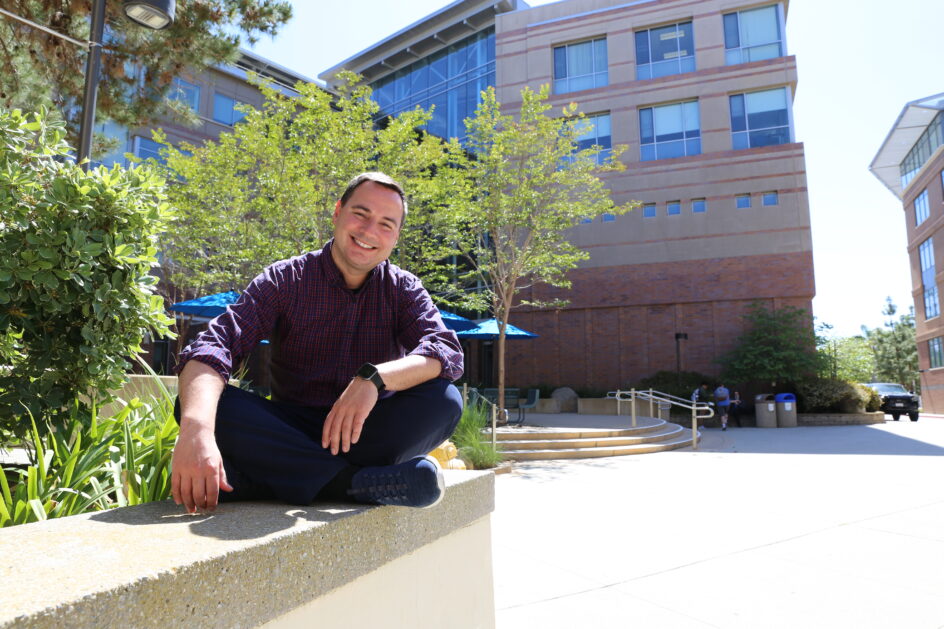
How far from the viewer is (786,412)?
19.1 m

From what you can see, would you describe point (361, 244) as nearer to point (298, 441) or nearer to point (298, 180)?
point (298, 441)

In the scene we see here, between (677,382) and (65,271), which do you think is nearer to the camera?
(65,271)

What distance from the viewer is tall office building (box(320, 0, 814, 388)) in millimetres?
22062

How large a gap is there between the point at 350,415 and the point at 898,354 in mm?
76135

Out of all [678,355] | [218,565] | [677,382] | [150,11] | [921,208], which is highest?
[921,208]

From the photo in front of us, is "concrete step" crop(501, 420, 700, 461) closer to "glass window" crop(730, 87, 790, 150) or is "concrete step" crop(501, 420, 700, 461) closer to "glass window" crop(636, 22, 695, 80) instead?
"glass window" crop(730, 87, 790, 150)

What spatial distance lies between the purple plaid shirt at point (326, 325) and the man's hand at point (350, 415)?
0.27m

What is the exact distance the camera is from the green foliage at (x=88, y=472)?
209 cm

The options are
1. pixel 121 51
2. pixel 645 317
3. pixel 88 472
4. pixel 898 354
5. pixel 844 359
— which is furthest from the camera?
pixel 898 354

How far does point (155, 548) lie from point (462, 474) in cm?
134

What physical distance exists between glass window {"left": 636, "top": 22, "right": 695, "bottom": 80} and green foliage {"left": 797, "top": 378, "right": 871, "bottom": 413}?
43.5 ft

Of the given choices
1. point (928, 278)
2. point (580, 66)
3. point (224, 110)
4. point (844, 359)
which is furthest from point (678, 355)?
point (928, 278)

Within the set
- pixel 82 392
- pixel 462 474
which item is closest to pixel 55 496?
pixel 82 392

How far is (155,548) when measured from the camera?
50.6 inches
